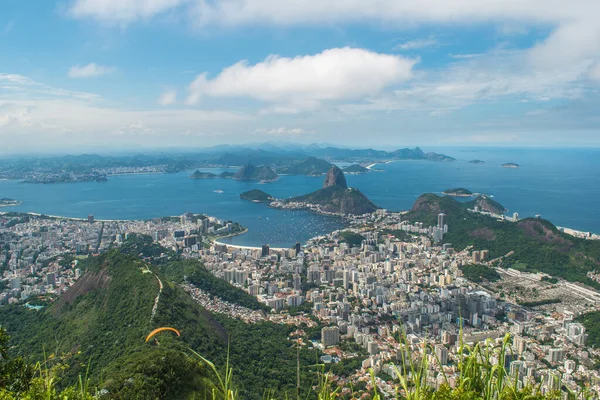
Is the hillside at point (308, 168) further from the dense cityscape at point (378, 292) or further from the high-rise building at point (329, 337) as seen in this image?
the high-rise building at point (329, 337)

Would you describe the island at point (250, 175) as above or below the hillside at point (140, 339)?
above

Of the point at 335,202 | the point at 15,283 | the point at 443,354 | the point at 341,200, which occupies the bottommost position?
the point at 15,283

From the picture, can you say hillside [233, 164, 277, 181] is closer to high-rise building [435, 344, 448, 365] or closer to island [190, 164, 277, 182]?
island [190, 164, 277, 182]

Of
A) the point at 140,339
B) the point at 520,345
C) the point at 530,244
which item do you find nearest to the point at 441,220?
the point at 530,244

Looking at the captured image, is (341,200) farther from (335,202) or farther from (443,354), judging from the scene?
(443,354)

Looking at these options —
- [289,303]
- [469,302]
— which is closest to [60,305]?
[289,303]

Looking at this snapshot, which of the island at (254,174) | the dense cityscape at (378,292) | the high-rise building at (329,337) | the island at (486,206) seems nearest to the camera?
the dense cityscape at (378,292)

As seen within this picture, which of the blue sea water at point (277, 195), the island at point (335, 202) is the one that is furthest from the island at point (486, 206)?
the island at point (335, 202)
